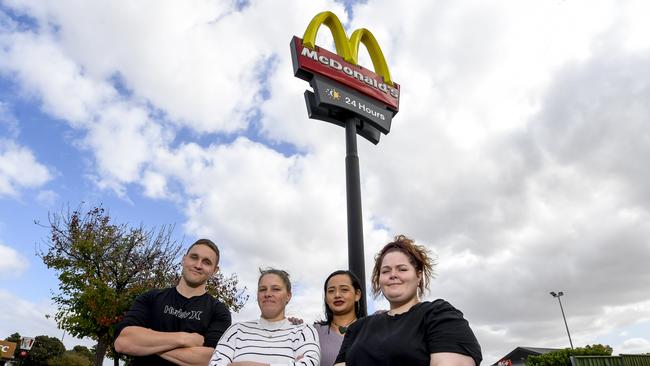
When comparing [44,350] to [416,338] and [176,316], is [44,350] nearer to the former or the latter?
[176,316]

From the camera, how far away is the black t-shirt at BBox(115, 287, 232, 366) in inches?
132

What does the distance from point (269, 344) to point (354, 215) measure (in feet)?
13.7

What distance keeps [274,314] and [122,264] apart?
18868 mm

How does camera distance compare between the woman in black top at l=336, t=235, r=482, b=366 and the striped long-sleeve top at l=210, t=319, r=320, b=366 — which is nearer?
the woman in black top at l=336, t=235, r=482, b=366

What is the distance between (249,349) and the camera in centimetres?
305

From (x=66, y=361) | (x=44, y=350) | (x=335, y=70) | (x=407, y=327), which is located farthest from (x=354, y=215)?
(x=44, y=350)

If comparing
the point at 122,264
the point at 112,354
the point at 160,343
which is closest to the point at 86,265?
the point at 122,264

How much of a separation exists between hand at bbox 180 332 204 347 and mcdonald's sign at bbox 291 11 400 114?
20.6ft

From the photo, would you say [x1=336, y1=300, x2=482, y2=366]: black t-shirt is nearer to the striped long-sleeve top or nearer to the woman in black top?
the woman in black top

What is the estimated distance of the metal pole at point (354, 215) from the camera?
6.64 metres

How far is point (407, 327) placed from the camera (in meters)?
2.17

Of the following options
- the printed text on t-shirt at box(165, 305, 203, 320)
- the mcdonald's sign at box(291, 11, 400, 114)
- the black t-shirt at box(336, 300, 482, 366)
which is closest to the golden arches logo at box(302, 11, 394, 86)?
the mcdonald's sign at box(291, 11, 400, 114)

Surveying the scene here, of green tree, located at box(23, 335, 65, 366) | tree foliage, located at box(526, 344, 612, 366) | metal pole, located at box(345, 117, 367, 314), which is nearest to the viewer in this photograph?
metal pole, located at box(345, 117, 367, 314)

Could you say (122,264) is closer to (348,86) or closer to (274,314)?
(348,86)
